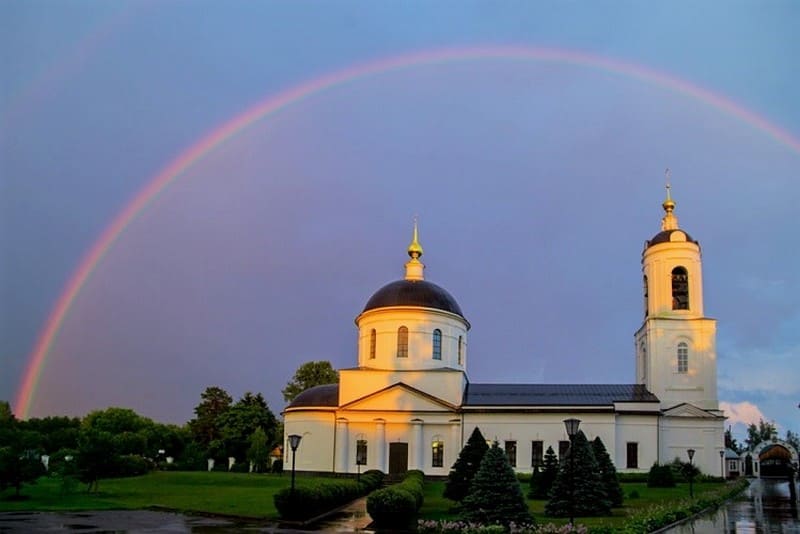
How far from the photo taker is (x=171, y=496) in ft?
110

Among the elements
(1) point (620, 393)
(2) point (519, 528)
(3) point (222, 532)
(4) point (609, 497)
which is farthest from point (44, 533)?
(1) point (620, 393)

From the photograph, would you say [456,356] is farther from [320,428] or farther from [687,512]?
[687,512]

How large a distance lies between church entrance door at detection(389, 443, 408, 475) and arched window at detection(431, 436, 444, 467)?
5.61 ft

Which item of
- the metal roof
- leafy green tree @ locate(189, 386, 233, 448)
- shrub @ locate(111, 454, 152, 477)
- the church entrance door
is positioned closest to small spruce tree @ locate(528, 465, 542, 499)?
the church entrance door

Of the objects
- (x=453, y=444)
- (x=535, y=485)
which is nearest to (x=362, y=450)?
(x=453, y=444)

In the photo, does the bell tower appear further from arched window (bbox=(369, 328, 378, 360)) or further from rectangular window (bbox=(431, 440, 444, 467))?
arched window (bbox=(369, 328, 378, 360))

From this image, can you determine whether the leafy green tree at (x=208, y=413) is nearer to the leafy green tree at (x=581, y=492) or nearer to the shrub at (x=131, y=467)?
the shrub at (x=131, y=467)

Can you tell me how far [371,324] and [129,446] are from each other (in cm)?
2247

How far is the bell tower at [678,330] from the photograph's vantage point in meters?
51.3

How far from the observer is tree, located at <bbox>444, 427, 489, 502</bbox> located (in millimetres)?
32062

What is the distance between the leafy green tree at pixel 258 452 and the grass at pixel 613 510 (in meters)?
20.7

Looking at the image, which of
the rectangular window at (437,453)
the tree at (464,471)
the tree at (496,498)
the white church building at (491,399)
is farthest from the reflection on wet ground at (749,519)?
the rectangular window at (437,453)

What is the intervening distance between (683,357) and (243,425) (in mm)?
39084

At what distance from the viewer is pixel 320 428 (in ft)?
163
